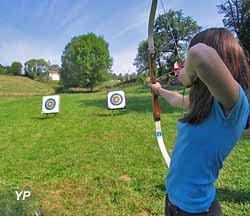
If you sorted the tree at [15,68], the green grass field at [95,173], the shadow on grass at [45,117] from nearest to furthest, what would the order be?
the green grass field at [95,173] < the shadow on grass at [45,117] < the tree at [15,68]

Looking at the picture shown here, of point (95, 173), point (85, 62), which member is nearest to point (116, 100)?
point (95, 173)

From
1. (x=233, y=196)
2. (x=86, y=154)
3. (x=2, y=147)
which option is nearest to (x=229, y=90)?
(x=233, y=196)

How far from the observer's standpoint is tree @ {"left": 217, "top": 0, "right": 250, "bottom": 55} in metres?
13.1

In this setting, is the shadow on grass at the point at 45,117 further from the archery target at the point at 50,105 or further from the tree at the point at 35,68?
the tree at the point at 35,68

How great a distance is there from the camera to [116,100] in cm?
729

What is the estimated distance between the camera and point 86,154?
3.74 meters

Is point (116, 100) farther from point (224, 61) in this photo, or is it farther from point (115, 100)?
point (224, 61)

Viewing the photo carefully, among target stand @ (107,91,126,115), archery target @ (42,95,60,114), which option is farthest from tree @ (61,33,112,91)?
target stand @ (107,91,126,115)

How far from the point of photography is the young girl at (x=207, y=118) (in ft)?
2.12

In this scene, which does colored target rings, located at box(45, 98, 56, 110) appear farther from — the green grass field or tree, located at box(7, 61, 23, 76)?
tree, located at box(7, 61, 23, 76)

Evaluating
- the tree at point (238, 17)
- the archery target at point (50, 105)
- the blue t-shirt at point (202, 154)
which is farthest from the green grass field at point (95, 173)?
the tree at point (238, 17)

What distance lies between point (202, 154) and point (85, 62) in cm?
3186

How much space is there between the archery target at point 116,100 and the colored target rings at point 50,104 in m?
1.56

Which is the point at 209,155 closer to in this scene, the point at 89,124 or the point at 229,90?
the point at 229,90
